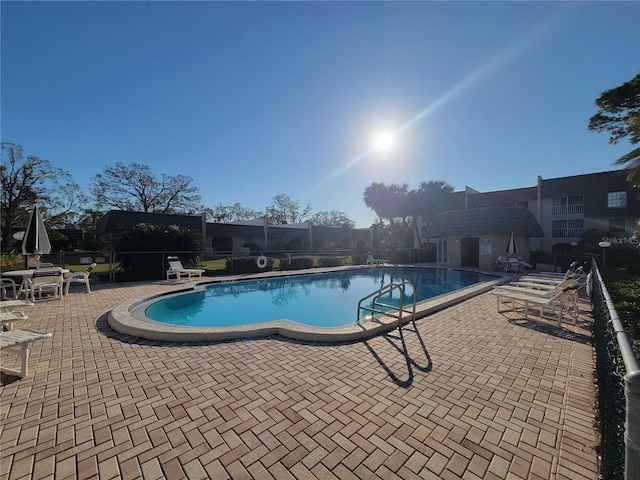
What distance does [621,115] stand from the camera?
13.3m

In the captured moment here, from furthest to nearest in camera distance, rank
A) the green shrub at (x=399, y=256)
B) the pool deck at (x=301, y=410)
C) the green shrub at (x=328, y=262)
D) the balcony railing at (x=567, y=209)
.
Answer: the balcony railing at (x=567, y=209)
the green shrub at (x=399, y=256)
the green shrub at (x=328, y=262)
the pool deck at (x=301, y=410)

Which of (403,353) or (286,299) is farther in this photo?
(286,299)

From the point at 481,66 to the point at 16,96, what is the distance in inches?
645

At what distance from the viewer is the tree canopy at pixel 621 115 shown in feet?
35.6

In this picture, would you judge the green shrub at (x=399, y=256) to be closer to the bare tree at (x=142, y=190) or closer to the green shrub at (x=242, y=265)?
the green shrub at (x=242, y=265)

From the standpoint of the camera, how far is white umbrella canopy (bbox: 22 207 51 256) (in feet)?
27.0

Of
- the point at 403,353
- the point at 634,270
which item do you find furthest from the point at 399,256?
the point at 403,353

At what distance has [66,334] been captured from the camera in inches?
207

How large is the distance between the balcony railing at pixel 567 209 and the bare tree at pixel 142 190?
3955 cm

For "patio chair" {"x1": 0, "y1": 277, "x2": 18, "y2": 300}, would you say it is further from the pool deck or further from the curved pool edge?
the pool deck

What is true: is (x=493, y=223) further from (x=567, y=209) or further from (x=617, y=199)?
(x=617, y=199)

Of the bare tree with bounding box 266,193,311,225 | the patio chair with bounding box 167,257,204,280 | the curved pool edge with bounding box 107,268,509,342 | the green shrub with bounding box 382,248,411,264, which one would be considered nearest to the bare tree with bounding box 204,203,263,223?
the bare tree with bounding box 266,193,311,225

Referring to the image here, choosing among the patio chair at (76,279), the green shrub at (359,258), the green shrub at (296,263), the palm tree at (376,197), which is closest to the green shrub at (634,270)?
the green shrub at (359,258)

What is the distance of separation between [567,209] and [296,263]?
79.3 ft
